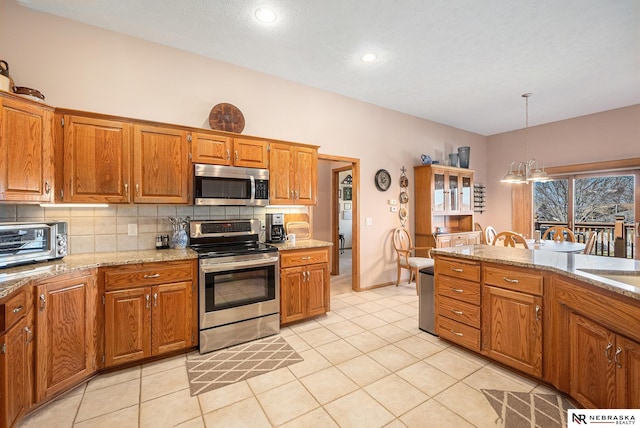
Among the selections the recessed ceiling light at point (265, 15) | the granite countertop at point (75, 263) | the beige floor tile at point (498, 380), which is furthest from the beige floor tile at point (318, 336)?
the recessed ceiling light at point (265, 15)

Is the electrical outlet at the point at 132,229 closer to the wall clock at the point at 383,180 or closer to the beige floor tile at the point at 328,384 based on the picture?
the beige floor tile at the point at 328,384

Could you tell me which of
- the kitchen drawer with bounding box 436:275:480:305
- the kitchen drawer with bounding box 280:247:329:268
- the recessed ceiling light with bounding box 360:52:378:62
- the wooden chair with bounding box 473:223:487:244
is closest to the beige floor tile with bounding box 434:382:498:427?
the kitchen drawer with bounding box 436:275:480:305

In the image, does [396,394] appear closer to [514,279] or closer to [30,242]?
Result: [514,279]

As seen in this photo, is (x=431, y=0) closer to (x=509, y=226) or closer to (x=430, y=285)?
(x=430, y=285)

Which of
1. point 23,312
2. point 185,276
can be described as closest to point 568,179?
point 185,276

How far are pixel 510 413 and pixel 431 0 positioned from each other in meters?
3.06

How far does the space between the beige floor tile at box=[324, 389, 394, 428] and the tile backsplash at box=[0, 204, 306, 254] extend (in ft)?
7.35

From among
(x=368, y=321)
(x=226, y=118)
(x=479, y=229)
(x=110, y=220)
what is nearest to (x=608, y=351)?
(x=368, y=321)

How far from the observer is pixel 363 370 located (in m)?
2.33

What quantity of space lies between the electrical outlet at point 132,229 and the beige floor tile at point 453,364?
9.83ft

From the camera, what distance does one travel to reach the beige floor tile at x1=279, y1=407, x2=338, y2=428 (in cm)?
173

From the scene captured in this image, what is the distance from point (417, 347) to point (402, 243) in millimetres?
2446

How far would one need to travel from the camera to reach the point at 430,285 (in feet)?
9.75

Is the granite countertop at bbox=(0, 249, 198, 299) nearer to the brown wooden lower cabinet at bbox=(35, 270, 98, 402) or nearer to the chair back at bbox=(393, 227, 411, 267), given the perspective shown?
the brown wooden lower cabinet at bbox=(35, 270, 98, 402)
